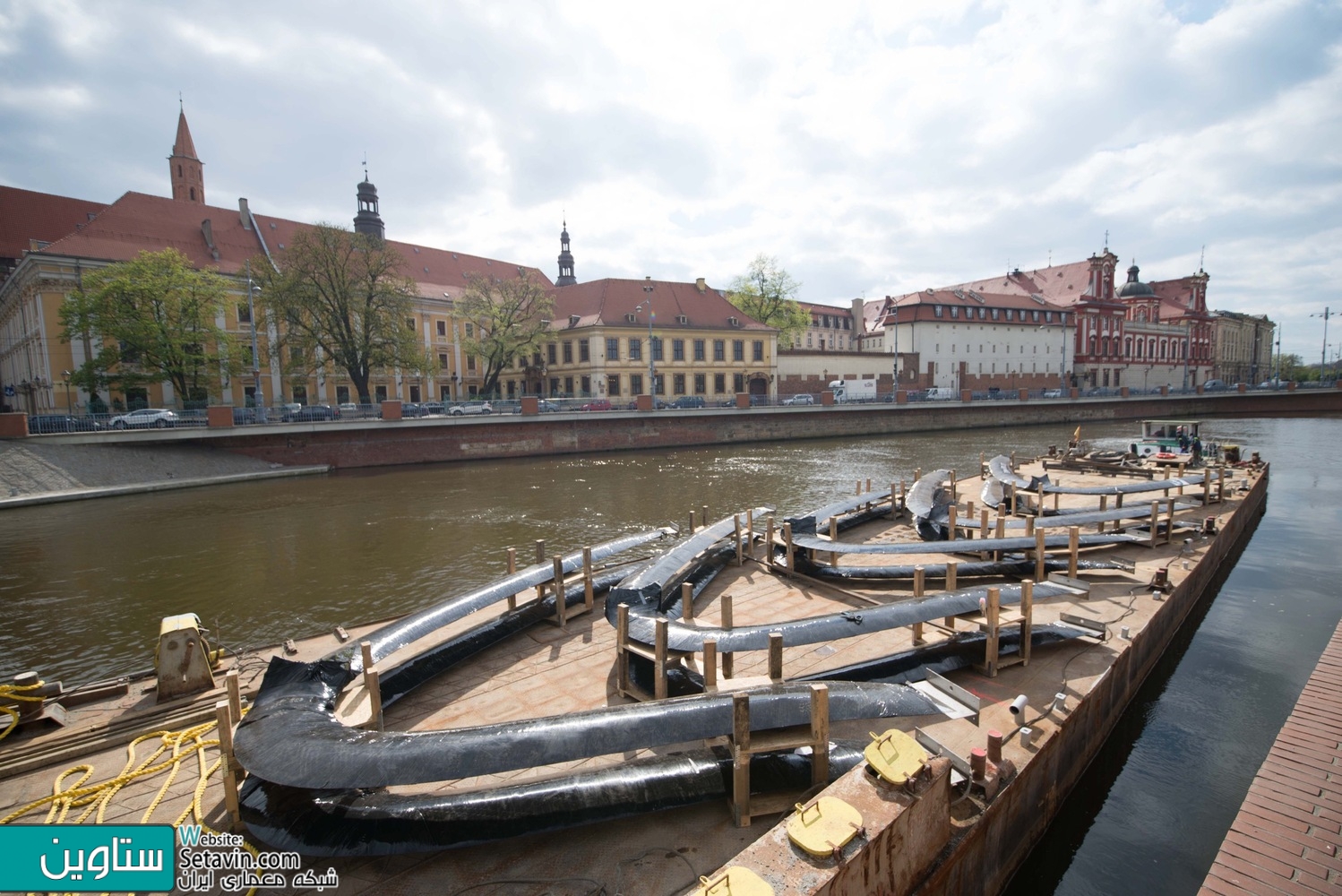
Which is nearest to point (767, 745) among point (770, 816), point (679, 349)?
point (770, 816)

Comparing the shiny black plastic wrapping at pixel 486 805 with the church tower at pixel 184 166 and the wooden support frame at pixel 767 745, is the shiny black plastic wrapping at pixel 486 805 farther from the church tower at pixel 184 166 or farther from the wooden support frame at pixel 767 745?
the church tower at pixel 184 166

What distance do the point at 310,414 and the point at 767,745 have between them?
1420 inches

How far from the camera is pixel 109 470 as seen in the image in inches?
1057

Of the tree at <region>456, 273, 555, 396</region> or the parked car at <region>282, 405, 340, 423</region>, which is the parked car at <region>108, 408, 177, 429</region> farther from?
the tree at <region>456, 273, 555, 396</region>

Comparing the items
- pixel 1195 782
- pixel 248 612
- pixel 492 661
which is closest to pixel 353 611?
pixel 248 612

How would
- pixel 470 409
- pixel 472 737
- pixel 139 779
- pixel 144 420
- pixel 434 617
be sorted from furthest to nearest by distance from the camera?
1. pixel 470 409
2. pixel 144 420
3. pixel 434 617
4. pixel 139 779
5. pixel 472 737

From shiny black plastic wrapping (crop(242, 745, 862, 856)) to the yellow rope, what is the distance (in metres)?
0.36

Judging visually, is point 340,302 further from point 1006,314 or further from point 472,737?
point 1006,314

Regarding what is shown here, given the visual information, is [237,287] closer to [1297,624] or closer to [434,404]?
[434,404]

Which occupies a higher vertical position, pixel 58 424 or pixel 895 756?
pixel 58 424

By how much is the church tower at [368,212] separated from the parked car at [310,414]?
3222 centimetres

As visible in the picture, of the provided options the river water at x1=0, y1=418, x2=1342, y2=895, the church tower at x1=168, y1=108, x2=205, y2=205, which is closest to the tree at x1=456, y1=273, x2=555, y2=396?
the river water at x1=0, y1=418, x2=1342, y2=895

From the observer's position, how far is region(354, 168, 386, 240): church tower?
58.9 metres

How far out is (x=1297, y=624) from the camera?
11484 millimetres
